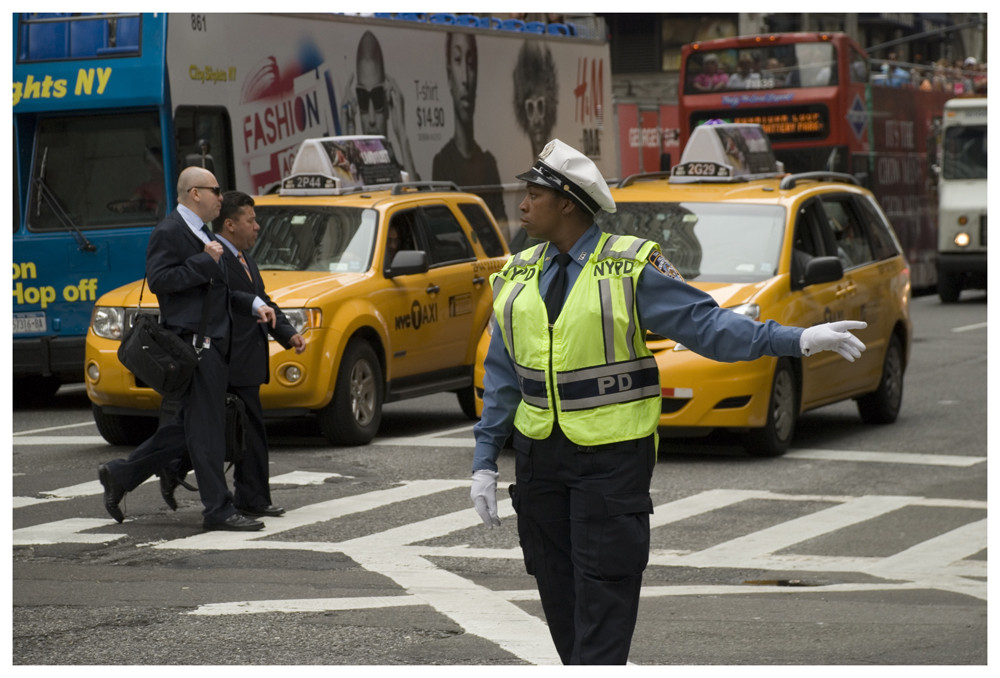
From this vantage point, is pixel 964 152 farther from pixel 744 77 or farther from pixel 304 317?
pixel 304 317

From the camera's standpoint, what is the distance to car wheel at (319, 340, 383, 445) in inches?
459

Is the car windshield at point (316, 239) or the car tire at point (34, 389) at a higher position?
the car windshield at point (316, 239)

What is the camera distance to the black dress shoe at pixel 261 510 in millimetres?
9133

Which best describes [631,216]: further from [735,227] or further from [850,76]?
[850,76]

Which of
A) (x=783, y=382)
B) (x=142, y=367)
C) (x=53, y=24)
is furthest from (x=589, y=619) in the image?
(x=53, y=24)

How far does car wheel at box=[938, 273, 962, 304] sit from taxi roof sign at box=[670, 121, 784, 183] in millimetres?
11989

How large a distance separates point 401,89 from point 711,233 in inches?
262

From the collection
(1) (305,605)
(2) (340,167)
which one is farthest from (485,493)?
(2) (340,167)

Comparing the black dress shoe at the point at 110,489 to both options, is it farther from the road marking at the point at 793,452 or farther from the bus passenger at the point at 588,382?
the bus passenger at the point at 588,382

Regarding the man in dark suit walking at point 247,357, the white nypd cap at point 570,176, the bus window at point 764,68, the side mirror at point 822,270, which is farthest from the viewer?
the bus window at point 764,68

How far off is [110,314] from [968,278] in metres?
19.1

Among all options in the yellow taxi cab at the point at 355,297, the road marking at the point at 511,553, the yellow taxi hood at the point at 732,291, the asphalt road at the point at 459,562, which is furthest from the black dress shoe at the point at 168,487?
the yellow taxi hood at the point at 732,291

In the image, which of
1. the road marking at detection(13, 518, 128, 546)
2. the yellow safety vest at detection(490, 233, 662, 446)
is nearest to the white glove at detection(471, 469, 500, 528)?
the yellow safety vest at detection(490, 233, 662, 446)

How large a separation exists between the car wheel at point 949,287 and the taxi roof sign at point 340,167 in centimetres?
1470
